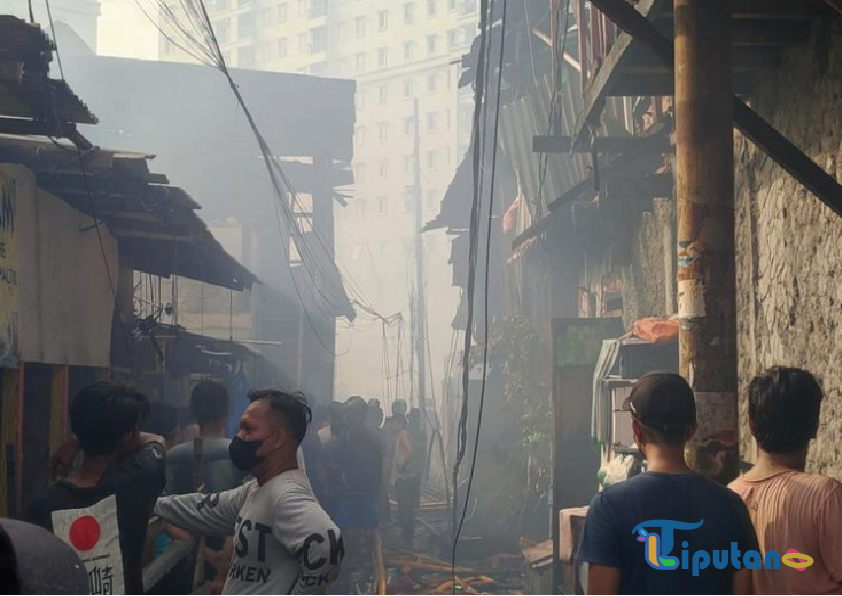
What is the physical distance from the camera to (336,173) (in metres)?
36.0

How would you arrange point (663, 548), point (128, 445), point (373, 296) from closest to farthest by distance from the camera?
point (663, 548) < point (128, 445) < point (373, 296)

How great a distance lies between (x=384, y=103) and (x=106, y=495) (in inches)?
3452

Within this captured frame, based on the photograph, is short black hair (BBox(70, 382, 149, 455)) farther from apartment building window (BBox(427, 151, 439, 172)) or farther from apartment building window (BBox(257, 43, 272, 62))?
apartment building window (BBox(257, 43, 272, 62))

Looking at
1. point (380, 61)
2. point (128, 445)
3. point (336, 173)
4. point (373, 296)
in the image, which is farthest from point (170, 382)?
point (380, 61)

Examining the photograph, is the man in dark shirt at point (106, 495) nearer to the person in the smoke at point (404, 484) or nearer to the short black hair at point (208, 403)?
the short black hair at point (208, 403)

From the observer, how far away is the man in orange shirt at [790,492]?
327 cm

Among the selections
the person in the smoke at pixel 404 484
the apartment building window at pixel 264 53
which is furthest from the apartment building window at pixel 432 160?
the person in the smoke at pixel 404 484

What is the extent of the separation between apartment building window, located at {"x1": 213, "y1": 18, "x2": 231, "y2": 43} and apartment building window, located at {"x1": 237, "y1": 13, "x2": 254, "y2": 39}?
121cm

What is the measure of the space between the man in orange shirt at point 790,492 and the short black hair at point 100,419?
234 centimetres

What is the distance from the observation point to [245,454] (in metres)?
3.69

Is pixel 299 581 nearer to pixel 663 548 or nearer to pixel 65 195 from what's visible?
pixel 663 548

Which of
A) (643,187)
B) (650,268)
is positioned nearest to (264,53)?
(650,268)

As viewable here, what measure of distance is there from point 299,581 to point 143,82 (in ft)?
111

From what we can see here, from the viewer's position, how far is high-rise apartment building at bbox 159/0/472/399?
79.6 m
